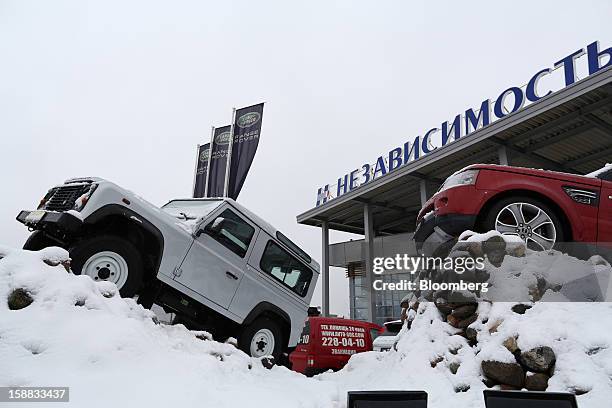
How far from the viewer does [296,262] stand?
6953mm

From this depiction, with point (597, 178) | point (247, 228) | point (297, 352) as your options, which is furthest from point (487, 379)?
point (297, 352)

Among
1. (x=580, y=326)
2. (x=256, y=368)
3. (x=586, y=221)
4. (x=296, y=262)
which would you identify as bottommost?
(x=256, y=368)

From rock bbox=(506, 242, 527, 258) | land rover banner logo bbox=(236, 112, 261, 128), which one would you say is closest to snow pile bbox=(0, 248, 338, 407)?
rock bbox=(506, 242, 527, 258)

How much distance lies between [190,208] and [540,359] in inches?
201

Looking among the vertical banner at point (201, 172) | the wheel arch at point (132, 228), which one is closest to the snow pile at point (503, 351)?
the wheel arch at point (132, 228)

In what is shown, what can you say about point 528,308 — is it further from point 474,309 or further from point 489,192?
point 489,192

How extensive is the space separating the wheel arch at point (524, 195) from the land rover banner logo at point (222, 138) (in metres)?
13.6

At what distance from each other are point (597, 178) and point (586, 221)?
0.79m

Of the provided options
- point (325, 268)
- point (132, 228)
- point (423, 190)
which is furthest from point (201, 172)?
point (132, 228)

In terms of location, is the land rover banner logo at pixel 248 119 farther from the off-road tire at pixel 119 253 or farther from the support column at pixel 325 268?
the off-road tire at pixel 119 253

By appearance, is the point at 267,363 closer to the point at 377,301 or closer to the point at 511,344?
the point at 511,344

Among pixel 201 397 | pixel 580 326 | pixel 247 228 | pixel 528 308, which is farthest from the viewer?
pixel 247 228

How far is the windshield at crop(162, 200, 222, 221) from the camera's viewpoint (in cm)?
→ 601

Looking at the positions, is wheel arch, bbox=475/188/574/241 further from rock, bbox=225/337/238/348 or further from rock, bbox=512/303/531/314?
rock, bbox=225/337/238/348
